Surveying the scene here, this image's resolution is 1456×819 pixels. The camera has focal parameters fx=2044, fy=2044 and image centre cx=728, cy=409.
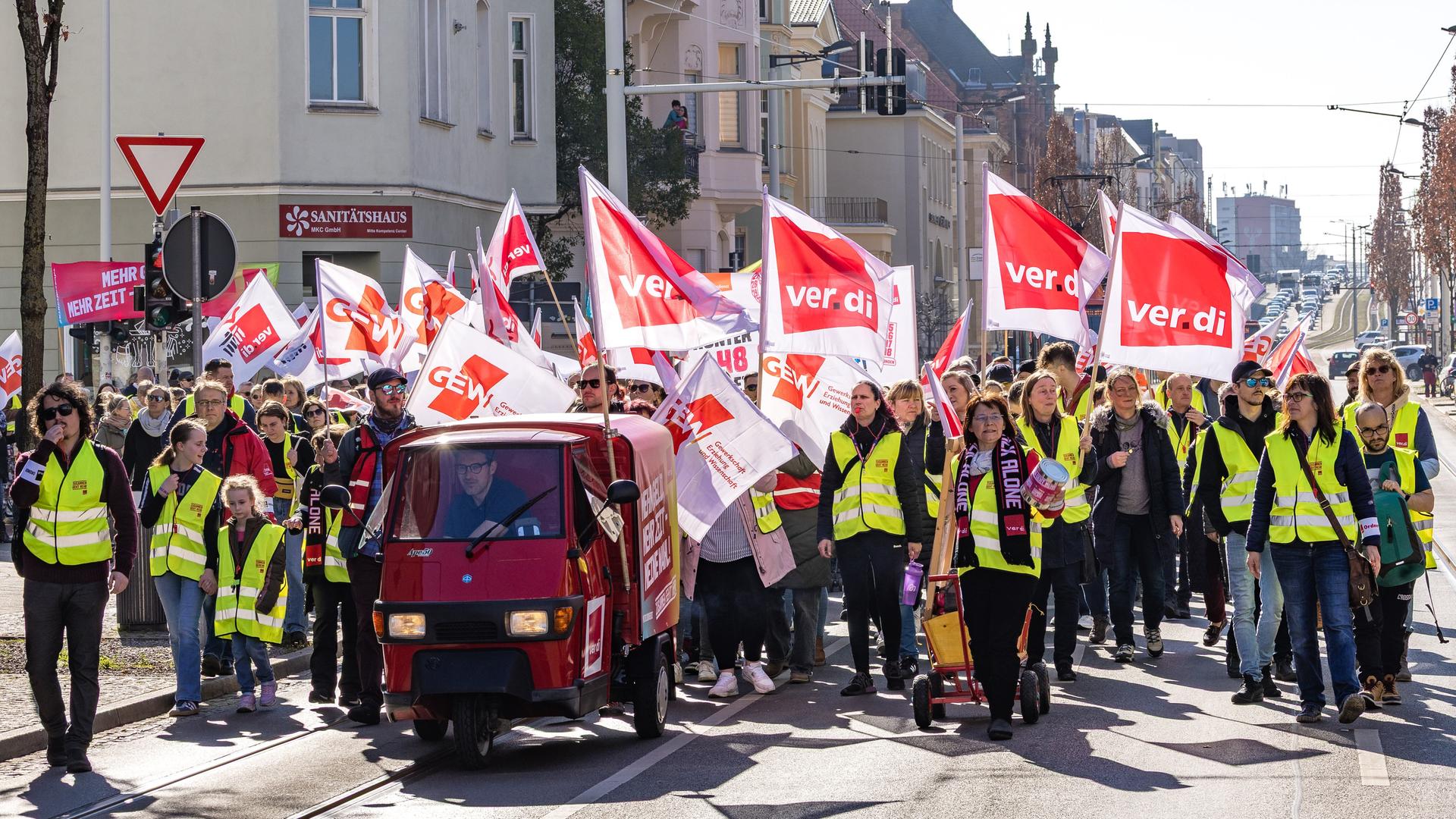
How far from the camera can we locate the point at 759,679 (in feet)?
39.8

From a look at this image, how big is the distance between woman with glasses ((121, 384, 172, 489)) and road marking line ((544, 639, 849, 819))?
676 cm

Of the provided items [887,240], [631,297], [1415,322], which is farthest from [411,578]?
[1415,322]

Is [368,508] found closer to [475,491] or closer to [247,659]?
[475,491]

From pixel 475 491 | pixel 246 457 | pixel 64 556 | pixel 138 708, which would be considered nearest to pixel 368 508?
pixel 475 491

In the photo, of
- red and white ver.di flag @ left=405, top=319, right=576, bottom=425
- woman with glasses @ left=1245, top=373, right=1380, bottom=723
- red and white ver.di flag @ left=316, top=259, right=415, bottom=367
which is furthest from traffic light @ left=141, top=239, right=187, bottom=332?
woman with glasses @ left=1245, top=373, right=1380, bottom=723

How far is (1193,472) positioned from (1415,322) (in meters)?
87.6

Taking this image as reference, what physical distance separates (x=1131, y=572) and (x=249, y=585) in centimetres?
572

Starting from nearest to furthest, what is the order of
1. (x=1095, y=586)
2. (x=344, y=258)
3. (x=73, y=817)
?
(x=73, y=817) < (x=1095, y=586) < (x=344, y=258)

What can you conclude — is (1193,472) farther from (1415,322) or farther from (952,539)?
(1415,322)

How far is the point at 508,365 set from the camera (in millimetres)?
13086

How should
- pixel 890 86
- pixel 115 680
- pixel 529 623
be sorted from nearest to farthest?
1. pixel 529 623
2. pixel 115 680
3. pixel 890 86

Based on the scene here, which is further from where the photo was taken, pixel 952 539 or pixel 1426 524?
pixel 1426 524

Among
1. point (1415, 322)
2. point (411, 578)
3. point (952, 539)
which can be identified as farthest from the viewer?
point (1415, 322)

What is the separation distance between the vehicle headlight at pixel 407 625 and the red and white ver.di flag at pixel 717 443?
2.48 metres
